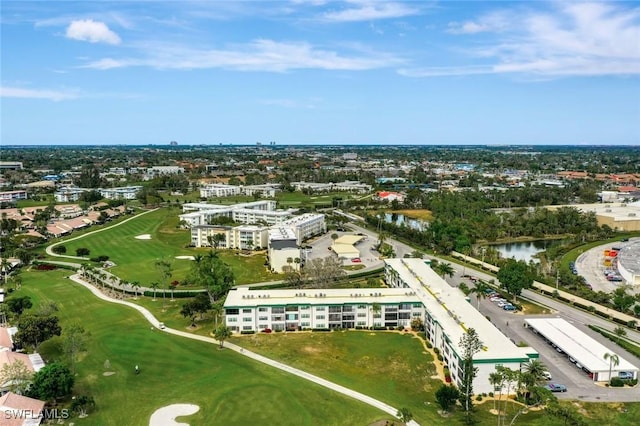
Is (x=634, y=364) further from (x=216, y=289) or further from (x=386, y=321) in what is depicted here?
(x=216, y=289)

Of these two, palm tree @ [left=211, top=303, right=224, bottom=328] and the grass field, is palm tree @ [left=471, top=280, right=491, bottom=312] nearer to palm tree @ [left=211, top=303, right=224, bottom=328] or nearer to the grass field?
the grass field

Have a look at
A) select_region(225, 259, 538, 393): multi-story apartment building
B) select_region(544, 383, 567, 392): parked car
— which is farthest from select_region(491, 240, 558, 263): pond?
select_region(544, 383, 567, 392): parked car

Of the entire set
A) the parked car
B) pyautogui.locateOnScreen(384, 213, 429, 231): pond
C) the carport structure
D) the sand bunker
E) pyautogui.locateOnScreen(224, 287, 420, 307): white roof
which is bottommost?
the sand bunker

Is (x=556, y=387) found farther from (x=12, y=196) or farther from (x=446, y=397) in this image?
(x=12, y=196)

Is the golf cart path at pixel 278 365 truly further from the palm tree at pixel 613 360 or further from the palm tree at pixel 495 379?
the palm tree at pixel 613 360

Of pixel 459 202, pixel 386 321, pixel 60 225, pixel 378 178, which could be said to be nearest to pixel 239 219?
pixel 60 225

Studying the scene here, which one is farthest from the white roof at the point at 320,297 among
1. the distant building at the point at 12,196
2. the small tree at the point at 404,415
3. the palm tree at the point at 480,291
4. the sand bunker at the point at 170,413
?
the distant building at the point at 12,196

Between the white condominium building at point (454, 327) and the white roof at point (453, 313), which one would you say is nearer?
the white condominium building at point (454, 327)
